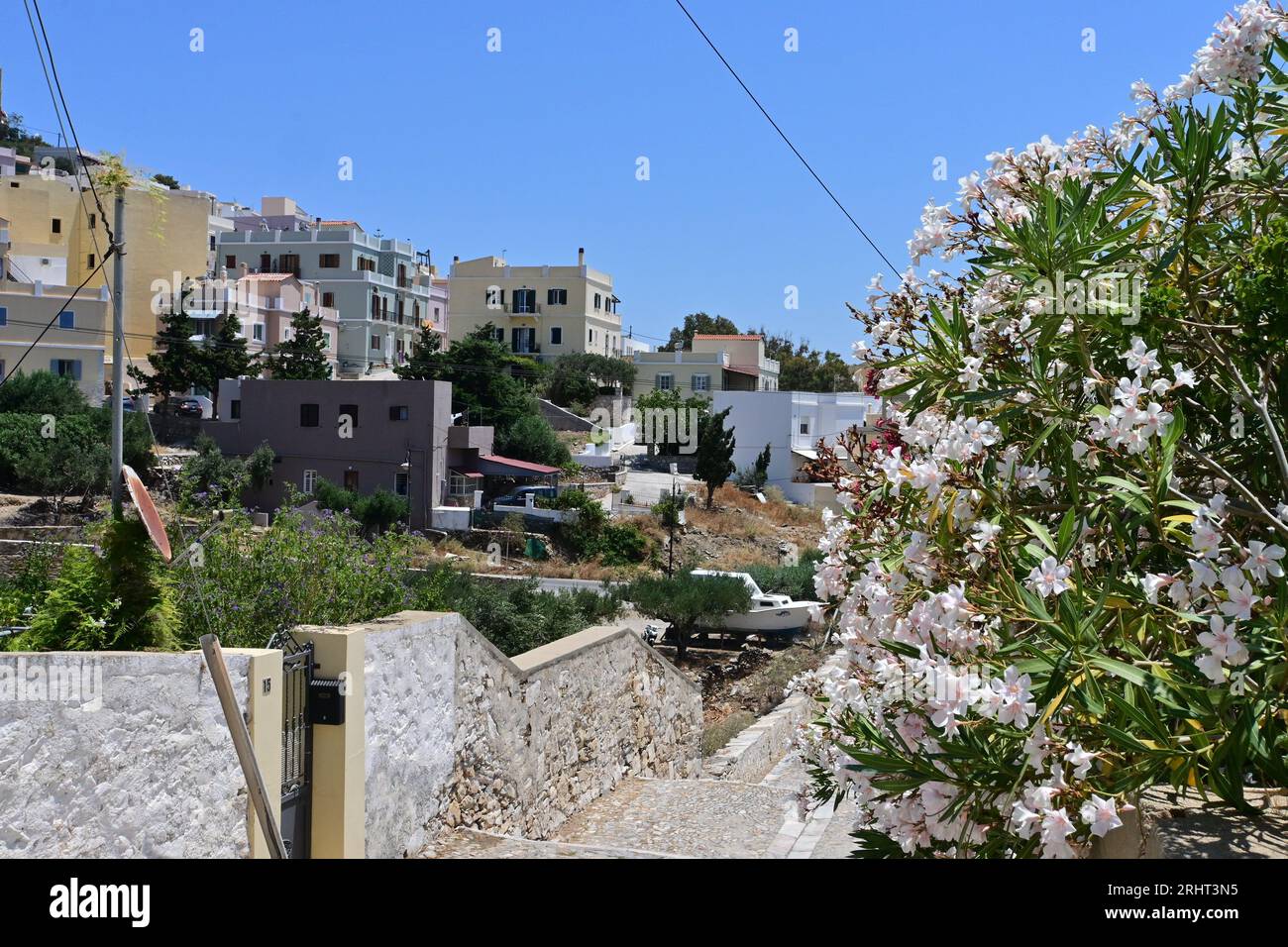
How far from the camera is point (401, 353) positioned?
67188mm

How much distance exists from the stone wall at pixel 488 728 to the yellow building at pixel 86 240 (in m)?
48.0

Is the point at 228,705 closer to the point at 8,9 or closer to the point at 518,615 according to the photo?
the point at 8,9

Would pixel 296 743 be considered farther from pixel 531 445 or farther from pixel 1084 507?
pixel 531 445

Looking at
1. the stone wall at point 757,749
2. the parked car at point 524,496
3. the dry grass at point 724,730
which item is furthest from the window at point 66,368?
the stone wall at point 757,749

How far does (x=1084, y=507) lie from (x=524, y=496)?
3915 centimetres

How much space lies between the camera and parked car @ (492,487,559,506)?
41194mm

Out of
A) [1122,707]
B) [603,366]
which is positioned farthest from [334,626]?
[603,366]

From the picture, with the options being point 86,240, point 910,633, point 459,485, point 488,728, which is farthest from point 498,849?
point 86,240

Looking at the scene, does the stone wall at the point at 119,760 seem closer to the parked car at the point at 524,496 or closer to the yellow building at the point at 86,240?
the parked car at the point at 524,496

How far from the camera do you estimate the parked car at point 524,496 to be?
41.2 m

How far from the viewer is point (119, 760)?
5.21 m

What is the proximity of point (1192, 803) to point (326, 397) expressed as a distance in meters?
40.6

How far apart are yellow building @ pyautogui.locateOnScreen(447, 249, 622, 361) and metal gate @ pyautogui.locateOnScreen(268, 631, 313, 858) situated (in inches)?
2438

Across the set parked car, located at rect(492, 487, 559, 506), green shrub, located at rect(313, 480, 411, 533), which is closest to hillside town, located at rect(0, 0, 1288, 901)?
green shrub, located at rect(313, 480, 411, 533)
